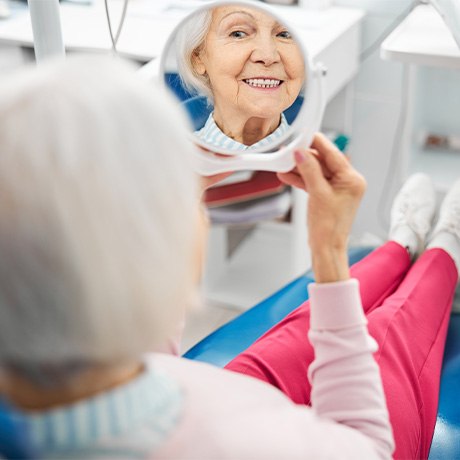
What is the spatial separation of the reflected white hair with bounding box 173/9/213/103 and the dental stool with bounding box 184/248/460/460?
16.7 inches

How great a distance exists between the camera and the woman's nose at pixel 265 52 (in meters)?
0.89

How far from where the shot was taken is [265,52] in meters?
0.91

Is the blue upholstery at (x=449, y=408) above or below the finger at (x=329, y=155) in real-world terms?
below

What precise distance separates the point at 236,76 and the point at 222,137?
8 cm

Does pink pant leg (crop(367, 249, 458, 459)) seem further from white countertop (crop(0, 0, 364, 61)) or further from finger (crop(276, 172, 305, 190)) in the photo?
white countertop (crop(0, 0, 364, 61))

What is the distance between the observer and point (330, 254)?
0.77 m

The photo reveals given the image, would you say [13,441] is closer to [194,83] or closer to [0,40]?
[194,83]

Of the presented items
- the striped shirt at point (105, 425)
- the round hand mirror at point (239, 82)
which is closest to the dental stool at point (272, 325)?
the round hand mirror at point (239, 82)

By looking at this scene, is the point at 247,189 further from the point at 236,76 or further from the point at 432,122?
the point at 236,76

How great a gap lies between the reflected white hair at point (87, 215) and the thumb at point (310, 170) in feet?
0.95

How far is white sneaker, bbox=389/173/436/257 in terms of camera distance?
1421mm

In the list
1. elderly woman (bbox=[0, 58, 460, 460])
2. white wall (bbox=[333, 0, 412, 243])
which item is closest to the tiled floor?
white wall (bbox=[333, 0, 412, 243])

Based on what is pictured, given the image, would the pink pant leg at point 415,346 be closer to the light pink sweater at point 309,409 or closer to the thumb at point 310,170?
the light pink sweater at point 309,409

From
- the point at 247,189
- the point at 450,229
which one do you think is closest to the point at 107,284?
the point at 450,229
